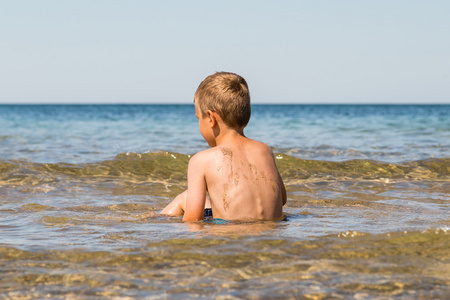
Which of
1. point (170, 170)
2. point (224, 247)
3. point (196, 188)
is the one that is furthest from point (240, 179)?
point (170, 170)

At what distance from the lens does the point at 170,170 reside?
8.58 metres

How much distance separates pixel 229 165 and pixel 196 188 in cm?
30

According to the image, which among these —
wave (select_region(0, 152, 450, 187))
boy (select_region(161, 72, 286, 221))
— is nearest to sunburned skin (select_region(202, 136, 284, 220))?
boy (select_region(161, 72, 286, 221))

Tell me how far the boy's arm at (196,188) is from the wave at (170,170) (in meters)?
3.68

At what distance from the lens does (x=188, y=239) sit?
319cm

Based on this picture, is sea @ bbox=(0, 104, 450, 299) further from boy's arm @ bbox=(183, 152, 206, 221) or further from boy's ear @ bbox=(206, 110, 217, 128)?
boy's ear @ bbox=(206, 110, 217, 128)

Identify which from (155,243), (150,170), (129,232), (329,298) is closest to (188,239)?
(155,243)

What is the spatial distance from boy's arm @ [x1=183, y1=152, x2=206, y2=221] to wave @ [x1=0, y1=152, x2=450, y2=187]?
368cm

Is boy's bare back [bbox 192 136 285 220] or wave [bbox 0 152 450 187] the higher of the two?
boy's bare back [bbox 192 136 285 220]

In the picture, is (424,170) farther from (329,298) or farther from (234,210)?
(329,298)
